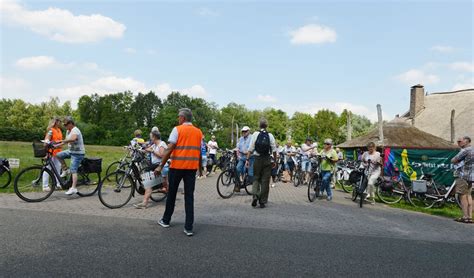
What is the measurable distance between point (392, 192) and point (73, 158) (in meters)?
9.66

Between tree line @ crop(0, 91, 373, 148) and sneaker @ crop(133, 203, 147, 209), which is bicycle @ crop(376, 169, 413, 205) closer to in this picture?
sneaker @ crop(133, 203, 147, 209)

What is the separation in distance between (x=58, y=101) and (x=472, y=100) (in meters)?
95.6

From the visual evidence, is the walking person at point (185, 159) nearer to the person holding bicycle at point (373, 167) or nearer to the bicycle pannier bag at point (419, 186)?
the person holding bicycle at point (373, 167)

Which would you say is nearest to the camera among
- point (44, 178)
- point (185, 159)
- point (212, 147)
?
point (185, 159)

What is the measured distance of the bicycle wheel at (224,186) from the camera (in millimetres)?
10086

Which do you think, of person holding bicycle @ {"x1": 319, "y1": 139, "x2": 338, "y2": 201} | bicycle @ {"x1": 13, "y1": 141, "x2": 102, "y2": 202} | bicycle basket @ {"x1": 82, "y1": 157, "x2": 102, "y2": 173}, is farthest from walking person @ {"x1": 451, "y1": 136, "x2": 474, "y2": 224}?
bicycle basket @ {"x1": 82, "y1": 157, "x2": 102, "y2": 173}

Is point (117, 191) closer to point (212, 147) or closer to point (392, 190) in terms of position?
point (392, 190)

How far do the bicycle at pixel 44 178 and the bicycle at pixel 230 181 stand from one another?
3421mm

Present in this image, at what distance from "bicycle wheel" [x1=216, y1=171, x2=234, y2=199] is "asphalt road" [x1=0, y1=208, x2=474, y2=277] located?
3534mm

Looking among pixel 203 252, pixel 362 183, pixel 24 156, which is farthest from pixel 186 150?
pixel 24 156

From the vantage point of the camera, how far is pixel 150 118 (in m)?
98.7

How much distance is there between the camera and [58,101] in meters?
96.5

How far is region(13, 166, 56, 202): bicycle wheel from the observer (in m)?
7.82

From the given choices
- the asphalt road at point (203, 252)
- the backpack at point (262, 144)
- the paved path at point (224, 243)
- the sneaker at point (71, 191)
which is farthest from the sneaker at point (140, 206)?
the backpack at point (262, 144)
